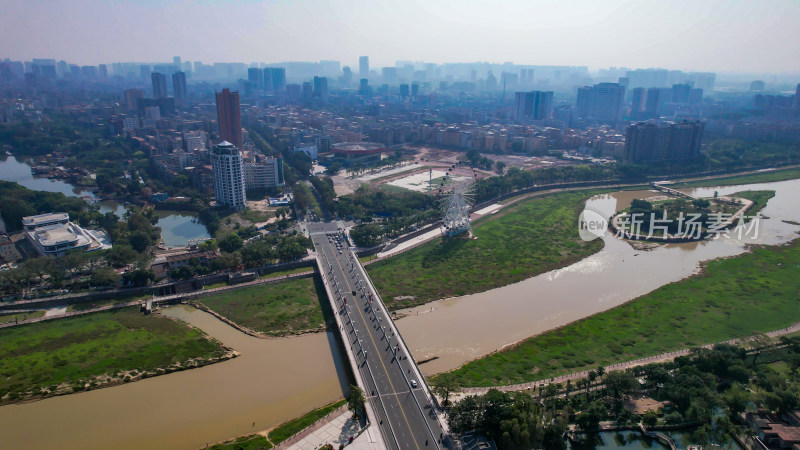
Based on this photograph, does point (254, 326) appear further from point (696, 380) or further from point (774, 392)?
point (774, 392)

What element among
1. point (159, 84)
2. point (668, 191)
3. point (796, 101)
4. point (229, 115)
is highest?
point (796, 101)

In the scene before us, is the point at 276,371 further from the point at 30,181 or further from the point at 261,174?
the point at 30,181

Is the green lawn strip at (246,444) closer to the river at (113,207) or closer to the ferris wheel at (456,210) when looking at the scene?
the river at (113,207)

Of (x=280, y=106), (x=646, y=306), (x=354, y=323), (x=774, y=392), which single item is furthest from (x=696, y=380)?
(x=280, y=106)

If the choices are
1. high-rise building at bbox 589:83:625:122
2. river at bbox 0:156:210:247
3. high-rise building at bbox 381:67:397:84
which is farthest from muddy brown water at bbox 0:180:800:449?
high-rise building at bbox 381:67:397:84

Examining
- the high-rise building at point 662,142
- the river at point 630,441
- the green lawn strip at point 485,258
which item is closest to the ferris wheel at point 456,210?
the green lawn strip at point 485,258

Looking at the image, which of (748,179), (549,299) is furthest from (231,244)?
(748,179)

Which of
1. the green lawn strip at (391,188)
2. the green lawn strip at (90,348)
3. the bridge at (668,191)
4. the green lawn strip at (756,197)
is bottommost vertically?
the green lawn strip at (90,348)

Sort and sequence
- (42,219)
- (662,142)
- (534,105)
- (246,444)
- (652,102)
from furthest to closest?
1. (652,102)
2. (534,105)
3. (662,142)
4. (42,219)
5. (246,444)
